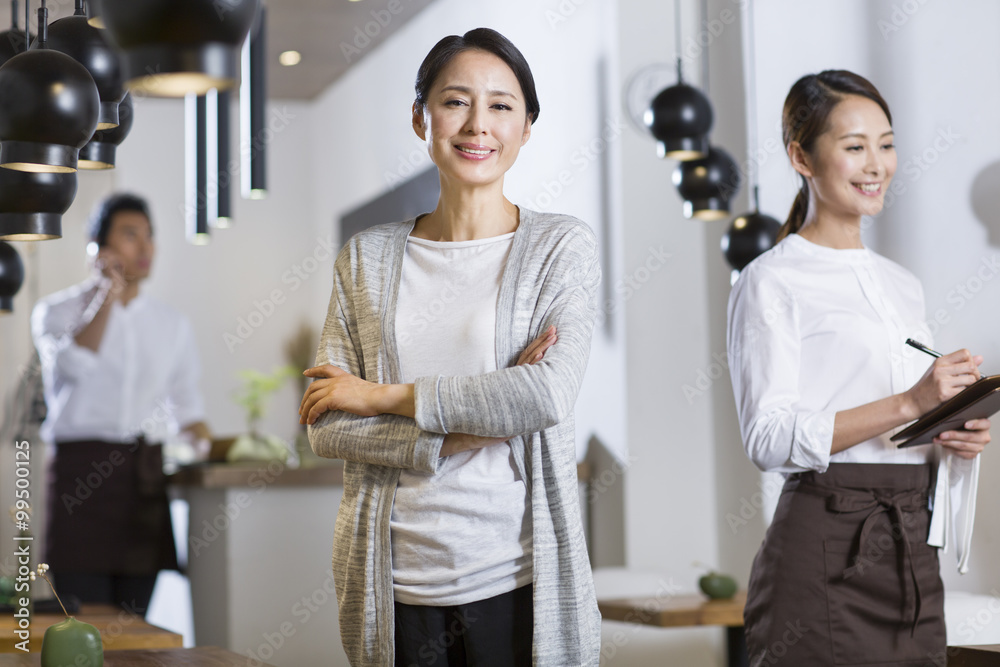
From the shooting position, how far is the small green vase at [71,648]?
63.6 inches

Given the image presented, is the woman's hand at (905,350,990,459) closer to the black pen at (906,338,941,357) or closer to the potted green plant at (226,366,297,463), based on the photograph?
the black pen at (906,338,941,357)

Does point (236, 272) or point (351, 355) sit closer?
point (351, 355)

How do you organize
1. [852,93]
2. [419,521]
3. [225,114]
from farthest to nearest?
[225,114] → [852,93] → [419,521]

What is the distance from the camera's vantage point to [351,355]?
Answer: 1.69 meters

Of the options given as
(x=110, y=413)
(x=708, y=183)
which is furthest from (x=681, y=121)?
(x=110, y=413)

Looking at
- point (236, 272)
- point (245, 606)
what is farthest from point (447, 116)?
point (236, 272)

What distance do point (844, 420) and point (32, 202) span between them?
1398 mm

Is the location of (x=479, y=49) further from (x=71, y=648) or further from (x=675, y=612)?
(x=675, y=612)

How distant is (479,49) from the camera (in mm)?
1664

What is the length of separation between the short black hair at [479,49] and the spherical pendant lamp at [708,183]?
1518 mm

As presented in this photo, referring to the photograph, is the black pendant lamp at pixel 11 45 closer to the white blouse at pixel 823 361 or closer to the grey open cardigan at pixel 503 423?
the grey open cardigan at pixel 503 423

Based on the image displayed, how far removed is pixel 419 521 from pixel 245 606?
2.77 meters

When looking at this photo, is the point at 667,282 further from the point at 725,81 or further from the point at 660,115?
the point at 660,115

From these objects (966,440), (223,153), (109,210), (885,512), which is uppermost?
(223,153)
